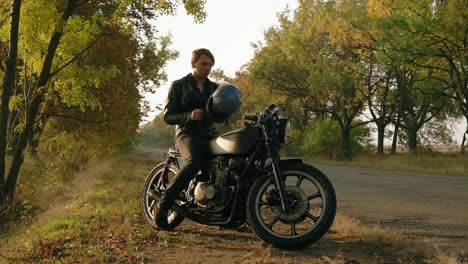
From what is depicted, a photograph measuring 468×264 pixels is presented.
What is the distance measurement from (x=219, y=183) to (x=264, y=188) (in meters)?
0.56

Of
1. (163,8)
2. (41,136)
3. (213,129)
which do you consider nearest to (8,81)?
(163,8)

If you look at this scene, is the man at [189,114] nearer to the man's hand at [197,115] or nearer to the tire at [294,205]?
the man's hand at [197,115]

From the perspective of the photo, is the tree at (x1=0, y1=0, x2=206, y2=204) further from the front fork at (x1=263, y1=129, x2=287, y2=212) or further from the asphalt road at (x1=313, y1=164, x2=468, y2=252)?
the front fork at (x1=263, y1=129, x2=287, y2=212)

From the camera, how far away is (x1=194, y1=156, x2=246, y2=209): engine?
4.87 metres

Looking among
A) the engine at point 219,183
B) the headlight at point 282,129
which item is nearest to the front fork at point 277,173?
the headlight at point 282,129

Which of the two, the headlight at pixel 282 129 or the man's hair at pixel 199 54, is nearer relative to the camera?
the headlight at pixel 282 129

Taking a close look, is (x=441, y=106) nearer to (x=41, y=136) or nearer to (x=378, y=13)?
(x=378, y=13)

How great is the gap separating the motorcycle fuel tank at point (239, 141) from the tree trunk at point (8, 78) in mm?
→ 8902

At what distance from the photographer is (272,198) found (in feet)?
15.1

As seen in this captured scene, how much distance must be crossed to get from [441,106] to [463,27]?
44.9ft

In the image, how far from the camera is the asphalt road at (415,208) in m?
5.88

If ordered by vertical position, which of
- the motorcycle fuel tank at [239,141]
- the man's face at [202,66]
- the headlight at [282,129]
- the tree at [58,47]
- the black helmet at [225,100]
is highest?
the tree at [58,47]

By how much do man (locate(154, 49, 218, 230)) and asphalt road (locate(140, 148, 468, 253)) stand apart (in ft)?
9.37

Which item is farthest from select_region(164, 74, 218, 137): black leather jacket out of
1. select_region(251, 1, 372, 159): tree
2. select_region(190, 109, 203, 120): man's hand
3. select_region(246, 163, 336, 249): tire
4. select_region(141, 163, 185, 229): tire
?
select_region(251, 1, 372, 159): tree
